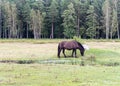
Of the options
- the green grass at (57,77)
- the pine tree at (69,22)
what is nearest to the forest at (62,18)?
the pine tree at (69,22)

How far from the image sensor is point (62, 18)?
81.1 meters

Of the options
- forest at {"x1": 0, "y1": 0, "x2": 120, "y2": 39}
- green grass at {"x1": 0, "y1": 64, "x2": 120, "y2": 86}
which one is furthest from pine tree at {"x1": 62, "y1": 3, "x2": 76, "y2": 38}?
green grass at {"x1": 0, "y1": 64, "x2": 120, "y2": 86}

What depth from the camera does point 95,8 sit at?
79.8 metres

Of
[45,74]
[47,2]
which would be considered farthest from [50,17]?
[45,74]

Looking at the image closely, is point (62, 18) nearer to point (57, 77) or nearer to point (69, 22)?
point (69, 22)

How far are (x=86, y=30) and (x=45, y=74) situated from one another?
58818mm

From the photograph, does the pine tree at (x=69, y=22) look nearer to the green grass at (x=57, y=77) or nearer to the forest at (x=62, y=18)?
the forest at (x=62, y=18)

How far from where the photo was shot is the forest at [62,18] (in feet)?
246

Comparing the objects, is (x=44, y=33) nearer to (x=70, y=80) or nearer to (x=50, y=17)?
(x=50, y=17)

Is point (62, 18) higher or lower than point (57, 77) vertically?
higher

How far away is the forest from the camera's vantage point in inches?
2955

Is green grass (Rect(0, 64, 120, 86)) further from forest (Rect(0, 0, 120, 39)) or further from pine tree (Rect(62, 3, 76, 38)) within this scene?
pine tree (Rect(62, 3, 76, 38))

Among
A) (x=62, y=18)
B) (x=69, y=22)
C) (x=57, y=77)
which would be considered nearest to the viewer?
(x=57, y=77)

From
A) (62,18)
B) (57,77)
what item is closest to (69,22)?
(62,18)
